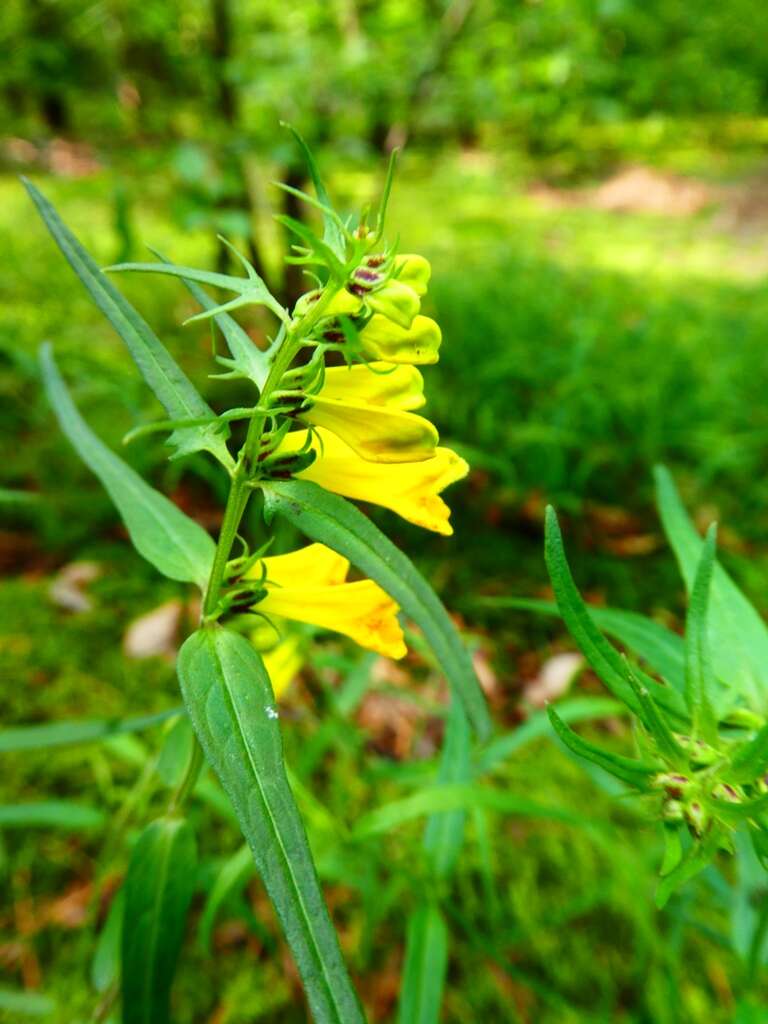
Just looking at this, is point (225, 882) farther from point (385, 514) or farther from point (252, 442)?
point (385, 514)

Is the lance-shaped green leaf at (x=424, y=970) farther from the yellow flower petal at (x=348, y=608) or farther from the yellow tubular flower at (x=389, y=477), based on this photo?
the yellow tubular flower at (x=389, y=477)

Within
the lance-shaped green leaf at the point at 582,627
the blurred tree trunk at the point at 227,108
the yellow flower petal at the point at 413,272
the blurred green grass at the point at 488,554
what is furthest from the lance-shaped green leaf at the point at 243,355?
the blurred tree trunk at the point at 227,108

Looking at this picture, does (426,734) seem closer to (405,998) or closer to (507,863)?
(507,863)

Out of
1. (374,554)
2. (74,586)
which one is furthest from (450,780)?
→ (74,586)

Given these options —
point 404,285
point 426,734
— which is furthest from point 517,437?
point 404,285

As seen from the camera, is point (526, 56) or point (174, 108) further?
point (174, 108)

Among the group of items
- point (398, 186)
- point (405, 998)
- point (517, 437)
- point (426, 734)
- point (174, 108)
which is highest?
point (174, 108)
